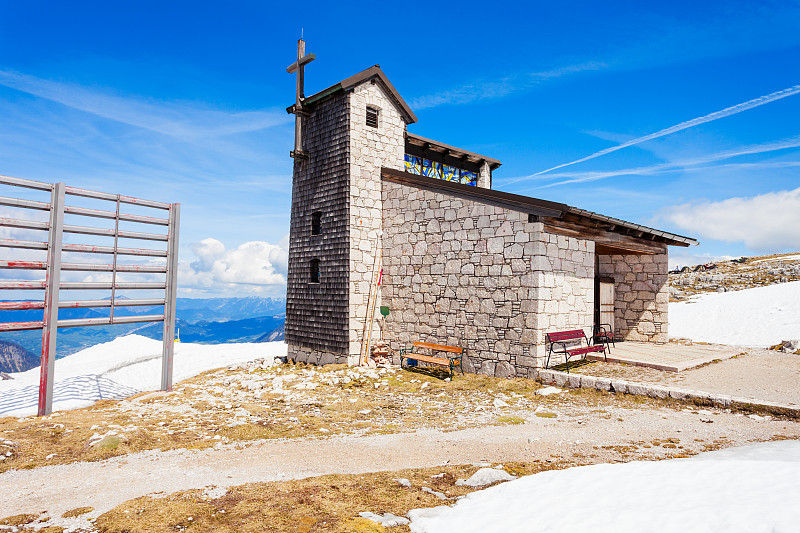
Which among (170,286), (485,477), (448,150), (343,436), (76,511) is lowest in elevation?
(343,436)

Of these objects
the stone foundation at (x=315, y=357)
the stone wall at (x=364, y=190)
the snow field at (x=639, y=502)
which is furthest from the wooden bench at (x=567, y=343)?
the snow field at (x=639, y=502)

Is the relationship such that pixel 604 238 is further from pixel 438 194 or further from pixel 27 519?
pixel 27 519

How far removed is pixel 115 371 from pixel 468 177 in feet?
56.6

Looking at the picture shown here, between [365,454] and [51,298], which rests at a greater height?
[51,298]

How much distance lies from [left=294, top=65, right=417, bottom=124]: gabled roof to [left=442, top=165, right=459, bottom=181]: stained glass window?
3048 mm

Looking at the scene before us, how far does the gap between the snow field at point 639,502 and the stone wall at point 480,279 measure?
652 centimetres

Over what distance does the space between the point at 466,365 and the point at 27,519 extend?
917 cm

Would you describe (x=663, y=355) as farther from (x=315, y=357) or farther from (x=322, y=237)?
(x=322, y=237)

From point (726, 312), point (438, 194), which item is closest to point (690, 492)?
point (438, 194)

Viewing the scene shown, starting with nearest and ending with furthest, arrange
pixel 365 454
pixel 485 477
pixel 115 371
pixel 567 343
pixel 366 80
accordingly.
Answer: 1. pixel 485 477
2. pixel 365 454
3. pixel 567 343
4. pixel 366 80
5. pixel 115 371

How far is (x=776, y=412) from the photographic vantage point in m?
7.18

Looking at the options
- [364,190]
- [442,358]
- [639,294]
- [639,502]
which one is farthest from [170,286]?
[639,294]

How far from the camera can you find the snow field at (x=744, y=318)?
18.2m

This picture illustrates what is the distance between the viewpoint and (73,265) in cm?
883
